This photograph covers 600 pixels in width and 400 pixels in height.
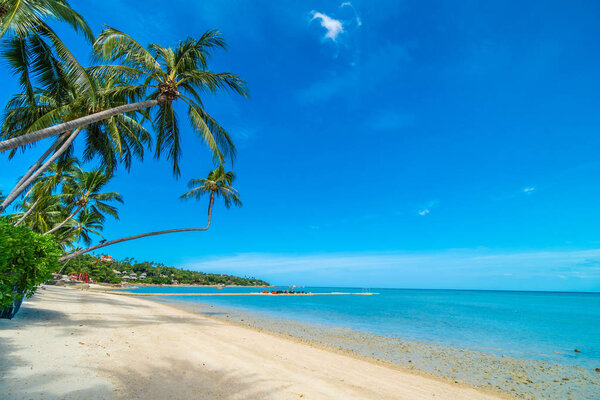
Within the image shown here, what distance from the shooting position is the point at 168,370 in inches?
231

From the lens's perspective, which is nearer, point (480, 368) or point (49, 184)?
point (480, 368)

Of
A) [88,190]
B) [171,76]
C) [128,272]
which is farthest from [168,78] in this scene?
[128,272]

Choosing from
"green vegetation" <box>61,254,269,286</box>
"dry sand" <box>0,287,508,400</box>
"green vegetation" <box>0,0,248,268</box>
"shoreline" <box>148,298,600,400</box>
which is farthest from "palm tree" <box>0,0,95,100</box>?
"green vegetation" <box>61,254,269,286</box>

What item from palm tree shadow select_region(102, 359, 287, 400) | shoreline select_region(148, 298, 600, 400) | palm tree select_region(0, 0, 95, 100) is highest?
palm tree select_region(0, 0, 95, 100)

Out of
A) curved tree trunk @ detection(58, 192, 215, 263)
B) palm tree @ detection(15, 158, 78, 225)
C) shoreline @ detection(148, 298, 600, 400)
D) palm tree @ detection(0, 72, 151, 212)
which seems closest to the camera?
shoreline @ detection(148, 298, 600, 400)

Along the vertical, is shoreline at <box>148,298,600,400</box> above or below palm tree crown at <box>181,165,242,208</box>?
below

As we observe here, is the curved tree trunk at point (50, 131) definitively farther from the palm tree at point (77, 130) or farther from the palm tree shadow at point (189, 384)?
the palm tree shadow at point (189, 384)

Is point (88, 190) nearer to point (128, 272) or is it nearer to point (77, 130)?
point (77, 130)

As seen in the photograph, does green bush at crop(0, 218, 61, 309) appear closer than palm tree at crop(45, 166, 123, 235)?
Yes

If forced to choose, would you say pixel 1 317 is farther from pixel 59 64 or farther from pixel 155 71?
pixel 155 71

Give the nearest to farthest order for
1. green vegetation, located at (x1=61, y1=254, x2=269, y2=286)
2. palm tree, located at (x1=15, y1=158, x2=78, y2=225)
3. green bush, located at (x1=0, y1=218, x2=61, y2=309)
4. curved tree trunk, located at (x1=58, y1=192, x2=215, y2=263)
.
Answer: green bush, located at (x1=0, y1=218, x2=61, y2=309) → curved tree trunk, located at (x1=58, y1=192, x2=215, y2=263) → palm tree, located at (x1=15, y1=158, x2=78, y2=225) → green vegetation, located at (x1=61, y1=254, x2=269, y2=286)

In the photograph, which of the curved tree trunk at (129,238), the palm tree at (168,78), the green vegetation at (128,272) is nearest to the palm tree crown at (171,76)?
the palm tree at (168,78)

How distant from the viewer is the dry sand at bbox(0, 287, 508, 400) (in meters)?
4.45

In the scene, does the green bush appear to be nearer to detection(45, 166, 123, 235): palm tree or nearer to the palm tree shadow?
the palm tree shadow
